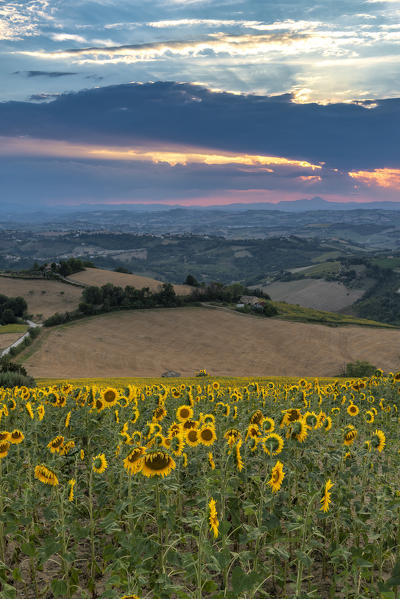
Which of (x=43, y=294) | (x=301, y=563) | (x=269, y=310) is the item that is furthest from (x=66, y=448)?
(x=43, y=294)

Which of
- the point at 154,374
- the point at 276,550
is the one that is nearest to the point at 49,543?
the point at 276,550

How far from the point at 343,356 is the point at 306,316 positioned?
36494mm

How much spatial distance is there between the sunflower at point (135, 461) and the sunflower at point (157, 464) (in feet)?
0.84

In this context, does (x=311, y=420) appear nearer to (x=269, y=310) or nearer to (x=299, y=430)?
(x=299, y=430)

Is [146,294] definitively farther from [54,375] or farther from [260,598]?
[260,598]

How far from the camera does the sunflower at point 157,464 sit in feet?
19.0

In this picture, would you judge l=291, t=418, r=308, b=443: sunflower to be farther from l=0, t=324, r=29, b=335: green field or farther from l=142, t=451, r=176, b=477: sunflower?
l=0, t=324, r=29, b=335: green field

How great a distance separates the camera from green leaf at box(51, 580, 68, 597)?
541cm

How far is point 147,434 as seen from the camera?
7.38 meters

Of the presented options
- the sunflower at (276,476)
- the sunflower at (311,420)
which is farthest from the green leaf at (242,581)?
the sunflower at (311,420)

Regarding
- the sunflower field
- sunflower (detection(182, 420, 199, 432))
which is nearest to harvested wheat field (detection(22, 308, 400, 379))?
the sunflower field

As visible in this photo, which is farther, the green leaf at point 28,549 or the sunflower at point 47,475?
the sunflower at point 47,475

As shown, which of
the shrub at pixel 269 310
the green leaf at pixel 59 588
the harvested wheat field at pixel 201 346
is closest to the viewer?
the green leaf at pixel 59 588

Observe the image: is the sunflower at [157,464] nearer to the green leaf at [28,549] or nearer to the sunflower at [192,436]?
the sunflower at [192,436]
